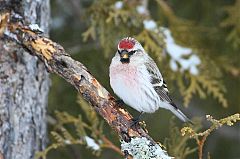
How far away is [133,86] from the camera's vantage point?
3.82 metres

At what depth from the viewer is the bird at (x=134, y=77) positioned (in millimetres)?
3787

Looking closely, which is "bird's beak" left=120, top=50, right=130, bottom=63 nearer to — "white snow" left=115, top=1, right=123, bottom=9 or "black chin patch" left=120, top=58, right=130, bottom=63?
"black chin patch" left=120, top=58, right=130, bottom=63

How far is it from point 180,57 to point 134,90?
1.01 meters

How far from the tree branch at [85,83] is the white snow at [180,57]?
1428 mm

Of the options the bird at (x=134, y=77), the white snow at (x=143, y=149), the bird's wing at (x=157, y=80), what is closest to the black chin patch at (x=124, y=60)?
the bird at (x=134, y=77)

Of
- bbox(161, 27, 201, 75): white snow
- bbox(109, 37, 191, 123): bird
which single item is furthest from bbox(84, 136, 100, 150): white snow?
bbox(161, 27, 201, 75): white snow

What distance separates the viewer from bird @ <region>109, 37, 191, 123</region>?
3.79 m

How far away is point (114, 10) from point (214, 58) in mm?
973

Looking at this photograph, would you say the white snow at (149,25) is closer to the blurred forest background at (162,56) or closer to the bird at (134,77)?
the blurred forest background at (162,56)

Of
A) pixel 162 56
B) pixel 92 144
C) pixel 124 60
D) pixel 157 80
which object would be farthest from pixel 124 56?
pixel 162 56

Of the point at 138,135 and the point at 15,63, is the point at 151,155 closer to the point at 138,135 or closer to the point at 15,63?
the point at 138,135

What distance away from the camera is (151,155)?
3.04m

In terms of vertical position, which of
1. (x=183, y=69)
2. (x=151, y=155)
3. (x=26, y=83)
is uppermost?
(x=183, y=69)

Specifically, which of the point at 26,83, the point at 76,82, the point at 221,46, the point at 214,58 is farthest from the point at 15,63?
the point at 221,46
